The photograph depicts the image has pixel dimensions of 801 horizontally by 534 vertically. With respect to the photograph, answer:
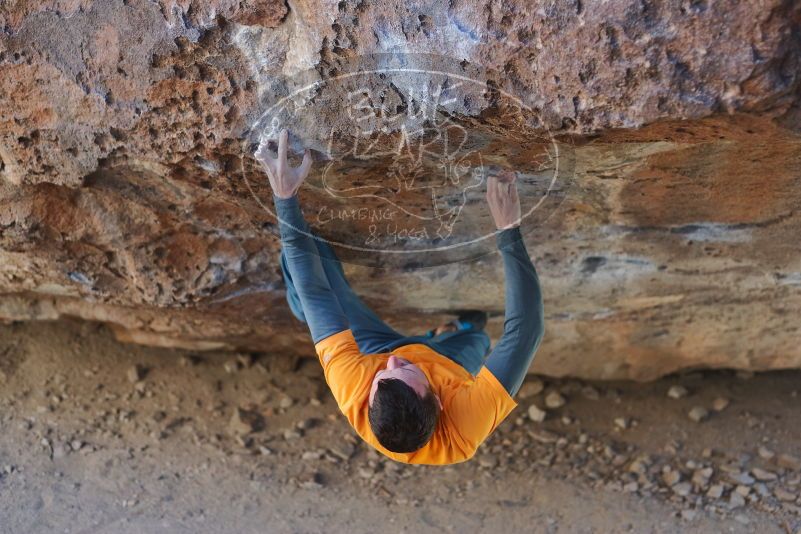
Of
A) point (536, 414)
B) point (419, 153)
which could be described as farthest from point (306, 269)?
point (536, 414)

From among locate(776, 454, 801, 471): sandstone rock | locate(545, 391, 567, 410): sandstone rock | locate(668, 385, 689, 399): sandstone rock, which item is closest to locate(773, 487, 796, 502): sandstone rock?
locate(776, 454, 801, 471): sandstone rock

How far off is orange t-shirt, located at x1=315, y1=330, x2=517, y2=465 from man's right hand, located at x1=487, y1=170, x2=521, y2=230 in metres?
0.38

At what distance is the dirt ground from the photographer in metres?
2.91

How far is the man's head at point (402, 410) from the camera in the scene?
1892 millimetres

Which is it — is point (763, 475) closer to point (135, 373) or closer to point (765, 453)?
point (765, 453)

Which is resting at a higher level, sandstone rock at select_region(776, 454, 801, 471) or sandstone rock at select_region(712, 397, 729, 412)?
sandstone rock at select_region(712, 397, 729, 412)

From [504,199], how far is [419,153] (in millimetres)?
247

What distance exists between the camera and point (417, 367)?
6.80 ft

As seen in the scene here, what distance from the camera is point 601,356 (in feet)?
Result: 10.8

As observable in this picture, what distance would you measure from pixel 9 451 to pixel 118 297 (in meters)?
0.84

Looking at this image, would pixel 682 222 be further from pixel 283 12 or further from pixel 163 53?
pixel 163 53

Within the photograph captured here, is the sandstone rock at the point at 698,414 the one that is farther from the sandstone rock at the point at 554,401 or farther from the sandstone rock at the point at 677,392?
the sandstone rock at the point at 554,401

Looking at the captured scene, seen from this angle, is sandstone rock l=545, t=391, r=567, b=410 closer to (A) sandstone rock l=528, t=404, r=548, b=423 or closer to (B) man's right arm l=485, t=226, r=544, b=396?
(A) sandstone rock l=528, t=404, r=548, b=423

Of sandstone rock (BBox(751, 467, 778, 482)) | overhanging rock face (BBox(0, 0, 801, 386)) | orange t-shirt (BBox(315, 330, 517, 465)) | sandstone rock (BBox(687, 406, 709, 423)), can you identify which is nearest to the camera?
overhanging rock face (BBox(0, 0, 801, 386))
